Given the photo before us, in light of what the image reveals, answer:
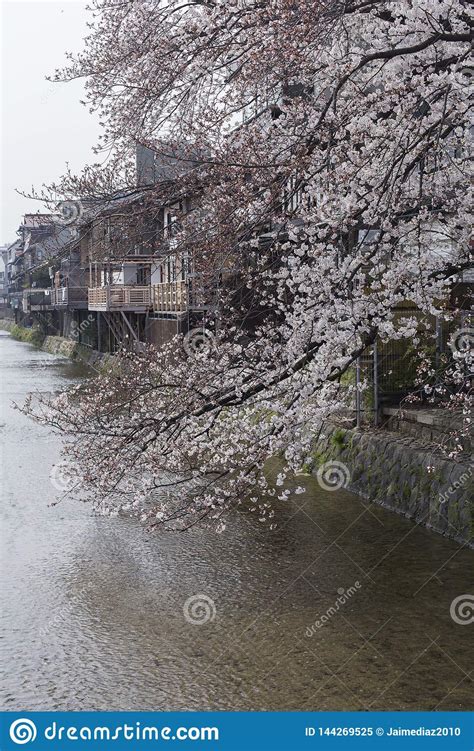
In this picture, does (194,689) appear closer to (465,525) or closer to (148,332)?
(465,525)

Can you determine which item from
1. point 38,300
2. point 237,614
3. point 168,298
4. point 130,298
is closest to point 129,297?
point 130,298

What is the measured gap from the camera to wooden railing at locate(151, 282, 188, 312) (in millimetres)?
24266

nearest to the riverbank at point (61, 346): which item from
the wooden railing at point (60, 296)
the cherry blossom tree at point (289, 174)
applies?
the wooden railing at point (60, 296)

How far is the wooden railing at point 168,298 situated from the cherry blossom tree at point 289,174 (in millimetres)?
13010

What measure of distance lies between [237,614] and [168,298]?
724 inches

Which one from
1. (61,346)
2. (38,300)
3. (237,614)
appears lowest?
(237,614)

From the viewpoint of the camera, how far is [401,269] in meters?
7.88

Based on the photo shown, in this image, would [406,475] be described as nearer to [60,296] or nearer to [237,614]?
[237,614]

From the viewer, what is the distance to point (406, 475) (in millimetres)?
11594

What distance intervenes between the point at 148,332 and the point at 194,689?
2341cm

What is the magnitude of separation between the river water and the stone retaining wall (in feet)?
0.82

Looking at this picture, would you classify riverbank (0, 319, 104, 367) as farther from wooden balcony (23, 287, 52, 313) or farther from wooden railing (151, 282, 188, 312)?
wooden railing (151, 282, 188, 312)

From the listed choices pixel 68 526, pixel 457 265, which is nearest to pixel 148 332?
pixel 68 526

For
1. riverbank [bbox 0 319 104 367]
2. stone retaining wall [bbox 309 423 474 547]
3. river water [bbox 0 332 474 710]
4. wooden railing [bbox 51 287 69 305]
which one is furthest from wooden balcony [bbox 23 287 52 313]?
river water [bbox 0 332 474 710]
